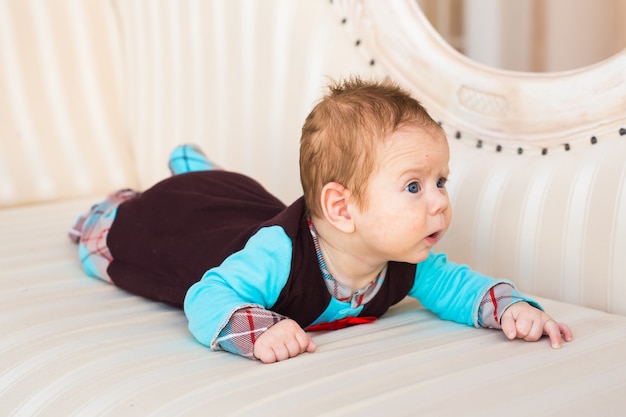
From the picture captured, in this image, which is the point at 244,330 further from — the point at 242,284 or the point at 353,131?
the point at 353,131

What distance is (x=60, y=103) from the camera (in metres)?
2.25

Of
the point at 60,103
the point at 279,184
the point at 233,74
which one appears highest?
the point at 233,74

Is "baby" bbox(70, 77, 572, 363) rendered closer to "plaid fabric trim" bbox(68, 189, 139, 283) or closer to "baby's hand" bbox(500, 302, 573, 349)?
"baby's hand" bbox(500, 302, 573, 349)

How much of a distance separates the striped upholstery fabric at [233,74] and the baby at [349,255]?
1.81 feet

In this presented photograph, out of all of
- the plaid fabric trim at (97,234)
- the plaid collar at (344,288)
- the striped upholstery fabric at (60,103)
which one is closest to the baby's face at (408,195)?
the plaid collar at (344,288)

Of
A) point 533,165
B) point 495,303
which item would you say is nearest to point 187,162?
point 533,165

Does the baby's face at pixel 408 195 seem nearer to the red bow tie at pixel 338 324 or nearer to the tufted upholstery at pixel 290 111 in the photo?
the red bow tie at pixel 338 324

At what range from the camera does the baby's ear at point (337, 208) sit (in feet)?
3.91

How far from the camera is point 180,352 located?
1131 mm

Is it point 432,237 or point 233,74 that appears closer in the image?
point 432,237

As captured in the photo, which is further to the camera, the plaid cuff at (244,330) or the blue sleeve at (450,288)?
the blue sleeve at (450,288)

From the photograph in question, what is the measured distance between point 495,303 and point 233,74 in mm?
1044

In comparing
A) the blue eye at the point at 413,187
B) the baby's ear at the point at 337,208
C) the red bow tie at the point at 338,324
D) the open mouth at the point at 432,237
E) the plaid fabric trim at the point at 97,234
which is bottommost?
the plaid fabric trim at the point at 97,234

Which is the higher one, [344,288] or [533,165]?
[533,165]
